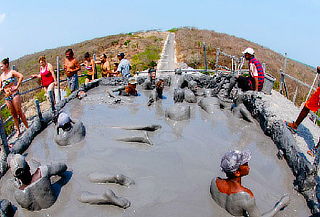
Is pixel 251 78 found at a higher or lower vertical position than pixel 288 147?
higher

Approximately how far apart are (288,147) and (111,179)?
345 centimetres

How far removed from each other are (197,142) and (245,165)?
251cm

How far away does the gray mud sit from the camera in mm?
3646

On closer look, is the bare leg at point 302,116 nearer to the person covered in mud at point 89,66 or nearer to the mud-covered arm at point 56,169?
the mud-covered arm at point 56,169

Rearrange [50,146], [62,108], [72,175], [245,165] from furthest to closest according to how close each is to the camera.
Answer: [62,108] < [50,146] < [72,175] < [245,165]

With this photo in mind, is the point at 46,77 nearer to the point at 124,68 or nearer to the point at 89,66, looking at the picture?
the point at 89,66

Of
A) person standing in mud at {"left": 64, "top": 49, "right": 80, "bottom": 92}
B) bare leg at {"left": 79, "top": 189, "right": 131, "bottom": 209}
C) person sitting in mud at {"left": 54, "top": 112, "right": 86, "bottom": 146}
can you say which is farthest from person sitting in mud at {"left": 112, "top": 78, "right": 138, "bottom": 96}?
bare leg at {"left": 79, "top": 189, "right": 131, "bottom": 209}

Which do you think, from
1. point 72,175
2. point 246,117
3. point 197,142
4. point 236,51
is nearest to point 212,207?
point 197,142

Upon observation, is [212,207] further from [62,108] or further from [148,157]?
[62,108]

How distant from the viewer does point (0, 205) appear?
3.33m

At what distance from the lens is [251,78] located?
805cm

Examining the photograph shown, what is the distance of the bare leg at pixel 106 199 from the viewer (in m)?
3.57

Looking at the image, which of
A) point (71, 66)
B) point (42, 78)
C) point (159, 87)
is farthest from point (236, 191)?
point (71, 66)

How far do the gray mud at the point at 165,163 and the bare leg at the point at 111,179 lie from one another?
0.08 m
